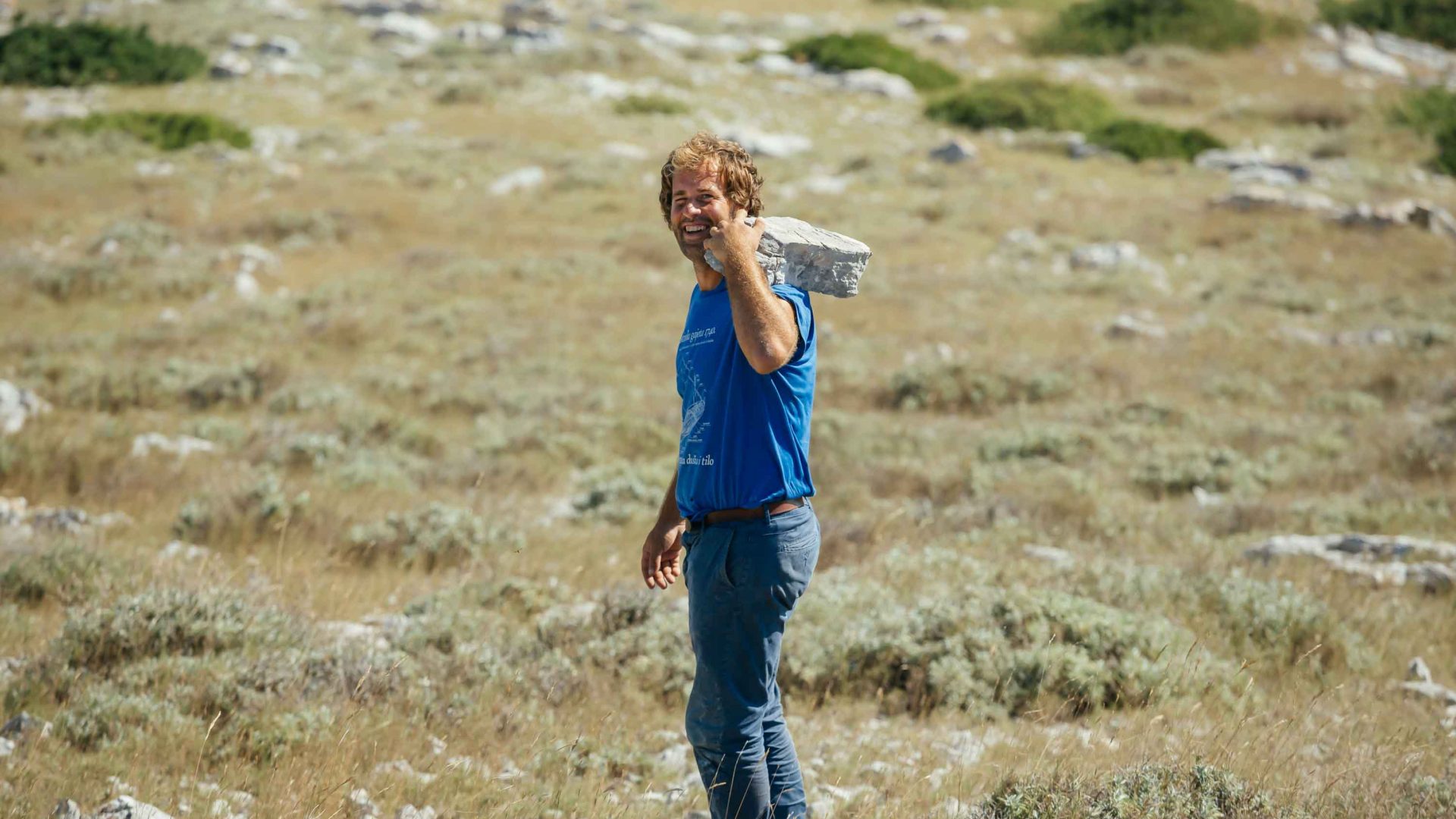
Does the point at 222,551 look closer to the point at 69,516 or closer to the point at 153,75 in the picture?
the point at 69,516

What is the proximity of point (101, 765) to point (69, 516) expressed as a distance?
340cm

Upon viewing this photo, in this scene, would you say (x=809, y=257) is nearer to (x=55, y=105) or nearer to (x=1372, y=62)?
(x=55, y=105)

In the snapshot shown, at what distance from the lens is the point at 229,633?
14.0 ft

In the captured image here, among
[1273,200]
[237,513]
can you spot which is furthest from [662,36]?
[237,513]

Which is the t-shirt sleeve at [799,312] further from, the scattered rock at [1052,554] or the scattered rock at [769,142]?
the scattered rock at [769,142]

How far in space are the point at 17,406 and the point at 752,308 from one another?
8314 mm

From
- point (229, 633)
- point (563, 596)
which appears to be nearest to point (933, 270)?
point (563, 596)

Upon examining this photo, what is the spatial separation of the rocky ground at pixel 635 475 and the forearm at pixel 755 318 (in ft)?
5.79

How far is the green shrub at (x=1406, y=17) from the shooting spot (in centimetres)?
3806

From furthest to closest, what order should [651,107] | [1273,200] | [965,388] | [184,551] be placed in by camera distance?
[651,107], [1273,200], [965,388], [184,551]

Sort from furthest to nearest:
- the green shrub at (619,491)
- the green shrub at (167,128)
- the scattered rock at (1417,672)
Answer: the green shrub at (167,128) → the green shrub at (619,491) → the scattered rock at (1417,672)

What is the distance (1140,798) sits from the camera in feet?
10.2

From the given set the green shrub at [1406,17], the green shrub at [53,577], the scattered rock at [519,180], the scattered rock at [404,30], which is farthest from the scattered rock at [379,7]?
the green shrub at [53,577]

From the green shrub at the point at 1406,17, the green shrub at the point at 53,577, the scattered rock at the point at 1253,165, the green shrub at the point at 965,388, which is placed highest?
the green shrub at the point at 1406,17
